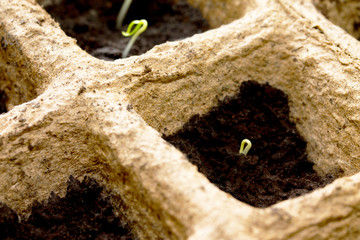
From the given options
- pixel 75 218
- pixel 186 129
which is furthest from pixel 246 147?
pixel 75 218

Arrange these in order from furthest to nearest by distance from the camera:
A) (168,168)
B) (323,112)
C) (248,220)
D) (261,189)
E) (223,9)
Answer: (223,9), (323,112), (261,189), (168,168), (248,220)

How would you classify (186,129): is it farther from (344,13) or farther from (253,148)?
(344,13)

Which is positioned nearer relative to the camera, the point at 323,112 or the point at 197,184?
the point at 197,184

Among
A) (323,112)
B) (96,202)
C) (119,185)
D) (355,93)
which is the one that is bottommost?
(96,202)

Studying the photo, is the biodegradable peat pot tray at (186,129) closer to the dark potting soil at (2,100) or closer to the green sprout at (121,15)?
the dark potting soil at (2,100)

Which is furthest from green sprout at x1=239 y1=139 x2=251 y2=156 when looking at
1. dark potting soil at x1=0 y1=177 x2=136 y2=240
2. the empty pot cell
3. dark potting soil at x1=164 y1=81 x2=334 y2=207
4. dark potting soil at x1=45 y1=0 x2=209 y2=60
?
the empty pot cell

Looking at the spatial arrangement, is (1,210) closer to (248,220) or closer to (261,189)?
(248,220)

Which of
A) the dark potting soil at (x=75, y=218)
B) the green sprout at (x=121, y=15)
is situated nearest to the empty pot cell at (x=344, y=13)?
the green sprout at (x=121, y=15)

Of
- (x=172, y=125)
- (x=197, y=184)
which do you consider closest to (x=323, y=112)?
(x=172, y=125)
